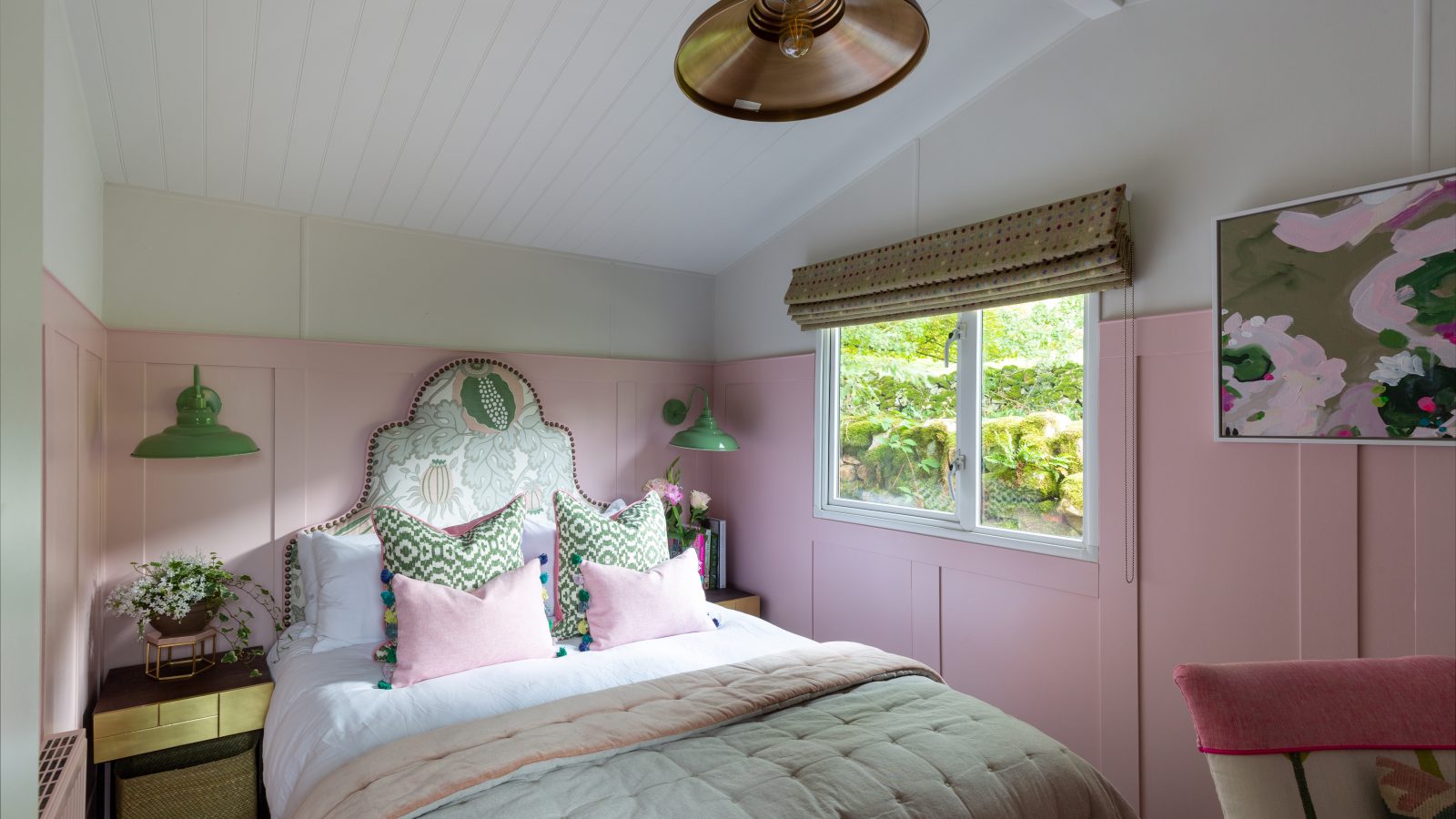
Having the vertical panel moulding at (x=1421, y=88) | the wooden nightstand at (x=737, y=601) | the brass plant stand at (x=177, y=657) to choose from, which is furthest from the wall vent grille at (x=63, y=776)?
the vertical panel moulding at (x=1421, y=88)

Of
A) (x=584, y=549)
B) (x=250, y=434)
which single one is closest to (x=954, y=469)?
(x=584, y=549)

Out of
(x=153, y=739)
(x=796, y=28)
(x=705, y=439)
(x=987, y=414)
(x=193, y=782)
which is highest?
(x=796, y=28)

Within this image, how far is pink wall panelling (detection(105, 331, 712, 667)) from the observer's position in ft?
8.51

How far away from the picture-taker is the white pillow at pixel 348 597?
102 inches

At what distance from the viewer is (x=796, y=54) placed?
1.21m

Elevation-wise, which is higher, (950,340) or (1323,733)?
(950,340)

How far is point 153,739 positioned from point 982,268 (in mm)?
3160

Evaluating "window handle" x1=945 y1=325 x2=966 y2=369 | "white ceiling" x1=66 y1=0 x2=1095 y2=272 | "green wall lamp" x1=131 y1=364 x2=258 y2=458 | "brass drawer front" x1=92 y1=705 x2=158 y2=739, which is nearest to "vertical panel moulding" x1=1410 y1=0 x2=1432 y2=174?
"white ceiling" x1=66 y1=0 x2=1095 y2=272

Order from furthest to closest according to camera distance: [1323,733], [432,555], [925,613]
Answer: [925,613]
[432,555]
[1323,733]

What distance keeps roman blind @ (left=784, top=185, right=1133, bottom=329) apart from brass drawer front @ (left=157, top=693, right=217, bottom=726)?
2.71 m

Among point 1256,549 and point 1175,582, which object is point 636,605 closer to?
point 1175,582

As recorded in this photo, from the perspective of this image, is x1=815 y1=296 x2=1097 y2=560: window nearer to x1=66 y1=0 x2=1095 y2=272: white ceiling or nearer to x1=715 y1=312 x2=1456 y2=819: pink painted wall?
x1=715 y1=312 x2=1456 y2=819: pink painted wall

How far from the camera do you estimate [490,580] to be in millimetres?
2588

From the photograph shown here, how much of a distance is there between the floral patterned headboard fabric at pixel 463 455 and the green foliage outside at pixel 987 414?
145 centimetres
